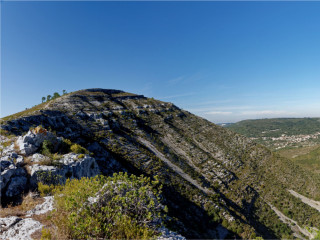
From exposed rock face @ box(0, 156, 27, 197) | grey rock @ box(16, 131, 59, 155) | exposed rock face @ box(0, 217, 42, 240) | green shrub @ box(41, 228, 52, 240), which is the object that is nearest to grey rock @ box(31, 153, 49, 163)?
grey rock @ box(16, 131, 59, 155)

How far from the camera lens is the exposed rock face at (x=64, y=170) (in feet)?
36.0

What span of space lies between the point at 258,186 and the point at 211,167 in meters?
23.1

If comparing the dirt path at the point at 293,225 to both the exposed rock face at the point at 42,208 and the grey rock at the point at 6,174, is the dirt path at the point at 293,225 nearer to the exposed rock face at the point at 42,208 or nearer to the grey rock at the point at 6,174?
the exposed rock face at the point at 42,208

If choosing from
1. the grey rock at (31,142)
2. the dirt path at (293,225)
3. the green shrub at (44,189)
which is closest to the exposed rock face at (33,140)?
the grey rock at (31,142)

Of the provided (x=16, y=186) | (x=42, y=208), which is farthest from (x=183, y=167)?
(x=42, y=208)

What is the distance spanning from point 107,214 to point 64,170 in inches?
418

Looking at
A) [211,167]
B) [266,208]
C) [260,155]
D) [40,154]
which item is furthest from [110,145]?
[260,155]

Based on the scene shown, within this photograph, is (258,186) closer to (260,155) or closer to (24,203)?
(260,155)

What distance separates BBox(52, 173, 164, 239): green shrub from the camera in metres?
4.77

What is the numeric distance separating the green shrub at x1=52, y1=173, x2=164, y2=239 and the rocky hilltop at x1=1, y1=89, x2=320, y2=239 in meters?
8.16

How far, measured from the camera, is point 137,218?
5.57 m

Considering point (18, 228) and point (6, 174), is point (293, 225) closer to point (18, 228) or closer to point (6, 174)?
point (18, 228)

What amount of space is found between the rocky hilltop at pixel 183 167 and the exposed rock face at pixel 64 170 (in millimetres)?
83

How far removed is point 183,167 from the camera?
65375 millimetres
